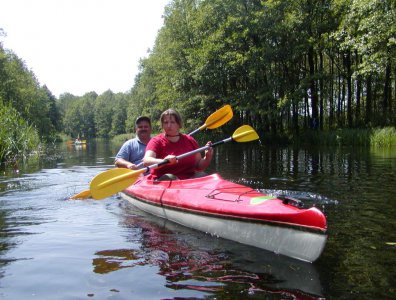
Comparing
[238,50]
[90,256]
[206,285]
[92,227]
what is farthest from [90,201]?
[238,50]

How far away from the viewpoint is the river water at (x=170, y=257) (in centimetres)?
334

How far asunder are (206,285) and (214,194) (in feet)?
5.47

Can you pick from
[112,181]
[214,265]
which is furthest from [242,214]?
[112,181]

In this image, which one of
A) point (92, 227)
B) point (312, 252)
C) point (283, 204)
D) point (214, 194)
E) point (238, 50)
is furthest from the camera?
point (238, 50)

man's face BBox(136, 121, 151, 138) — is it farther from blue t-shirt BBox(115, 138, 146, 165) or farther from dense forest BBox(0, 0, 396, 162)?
dense forest BBox(0, 0, 396, 162)

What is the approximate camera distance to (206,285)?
342 centimetres

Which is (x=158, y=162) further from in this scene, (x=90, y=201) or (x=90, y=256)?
(x=90, y=201)

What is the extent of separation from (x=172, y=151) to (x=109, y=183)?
1118 millimetres

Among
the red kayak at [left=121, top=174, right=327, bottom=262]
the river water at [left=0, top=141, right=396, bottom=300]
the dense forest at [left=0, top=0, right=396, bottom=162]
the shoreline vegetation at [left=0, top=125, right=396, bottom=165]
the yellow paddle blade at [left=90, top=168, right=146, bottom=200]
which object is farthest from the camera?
the dense forest at [left=0, top=0, right=396, bottom=162]

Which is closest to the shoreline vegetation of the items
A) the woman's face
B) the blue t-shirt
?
the blue t-shirt

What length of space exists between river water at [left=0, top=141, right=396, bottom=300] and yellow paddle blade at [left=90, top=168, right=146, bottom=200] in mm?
465

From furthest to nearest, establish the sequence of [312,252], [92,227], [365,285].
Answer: [92,227] → [312,252] → [365,285]

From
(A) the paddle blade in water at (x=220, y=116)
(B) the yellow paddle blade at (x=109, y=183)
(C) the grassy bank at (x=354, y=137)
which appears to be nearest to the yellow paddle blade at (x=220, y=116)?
(A) the paddle blade in water at (x=220, y=116)

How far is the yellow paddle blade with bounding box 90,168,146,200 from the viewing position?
18.3ft
